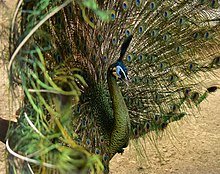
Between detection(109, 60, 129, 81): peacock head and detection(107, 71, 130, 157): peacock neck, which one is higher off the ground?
detection(109, 60, 129, 81): peacock head

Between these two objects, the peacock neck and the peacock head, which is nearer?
the peacock head

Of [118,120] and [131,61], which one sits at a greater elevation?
[131,61]

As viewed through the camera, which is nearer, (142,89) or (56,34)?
(56,34)

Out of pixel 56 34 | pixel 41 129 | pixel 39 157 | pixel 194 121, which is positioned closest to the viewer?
pixel 39 157

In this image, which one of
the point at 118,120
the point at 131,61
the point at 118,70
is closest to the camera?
the point at 118,70

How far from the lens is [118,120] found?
113 inches

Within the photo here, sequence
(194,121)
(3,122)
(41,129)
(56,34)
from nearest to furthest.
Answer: (41,129), (56,34), (3,122), (194,121)

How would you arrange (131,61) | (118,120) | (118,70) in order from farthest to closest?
(131,61) → (118,120) → (118,70)

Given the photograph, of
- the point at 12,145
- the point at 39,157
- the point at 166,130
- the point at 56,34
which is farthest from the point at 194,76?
the point at 39,157

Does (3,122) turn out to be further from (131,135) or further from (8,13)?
(8,13)

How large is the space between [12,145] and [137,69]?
60.6 inches

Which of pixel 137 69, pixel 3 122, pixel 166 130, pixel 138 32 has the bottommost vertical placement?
pixel 166 130

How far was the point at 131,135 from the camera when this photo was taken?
10.6 ft

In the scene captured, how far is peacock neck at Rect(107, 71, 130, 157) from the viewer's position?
2800 mm
